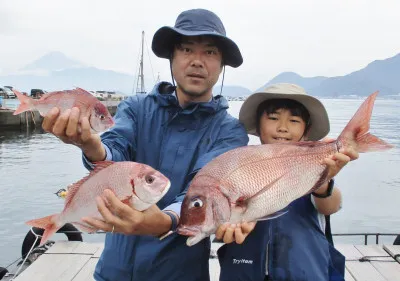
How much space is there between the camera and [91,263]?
548 cm

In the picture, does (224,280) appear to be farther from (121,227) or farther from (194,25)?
(194,25)

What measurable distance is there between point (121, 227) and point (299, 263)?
48.7 inches

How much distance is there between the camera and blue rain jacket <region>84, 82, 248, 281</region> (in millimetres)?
2352

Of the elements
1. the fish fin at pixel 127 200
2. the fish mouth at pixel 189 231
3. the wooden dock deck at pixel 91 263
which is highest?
the fish fin at pixel 127 200

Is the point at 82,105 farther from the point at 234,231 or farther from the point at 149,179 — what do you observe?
the point at 234,231

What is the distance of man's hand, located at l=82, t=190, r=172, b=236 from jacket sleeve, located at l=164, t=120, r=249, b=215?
9.6 inches

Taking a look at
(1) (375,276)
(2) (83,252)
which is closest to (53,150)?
(2) (83,252)

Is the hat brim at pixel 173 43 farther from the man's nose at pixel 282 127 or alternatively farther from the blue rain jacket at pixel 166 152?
the man's nose at pixel 282 127

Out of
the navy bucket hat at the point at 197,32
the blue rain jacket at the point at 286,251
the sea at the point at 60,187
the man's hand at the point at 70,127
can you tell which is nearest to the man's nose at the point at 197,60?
the navy bucket hat at the point at 197,32

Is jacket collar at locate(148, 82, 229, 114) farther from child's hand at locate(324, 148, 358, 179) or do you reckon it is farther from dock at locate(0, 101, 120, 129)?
dock at locate(0, 101, 120, 129)

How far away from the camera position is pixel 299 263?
8.39 ft

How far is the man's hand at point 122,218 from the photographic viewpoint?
73.7 inches

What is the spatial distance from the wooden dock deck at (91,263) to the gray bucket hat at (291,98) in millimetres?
2824

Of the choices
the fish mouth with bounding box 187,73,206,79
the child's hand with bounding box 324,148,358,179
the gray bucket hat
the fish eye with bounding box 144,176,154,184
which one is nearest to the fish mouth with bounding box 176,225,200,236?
the fish eye with bounding box 144,176,154,184
